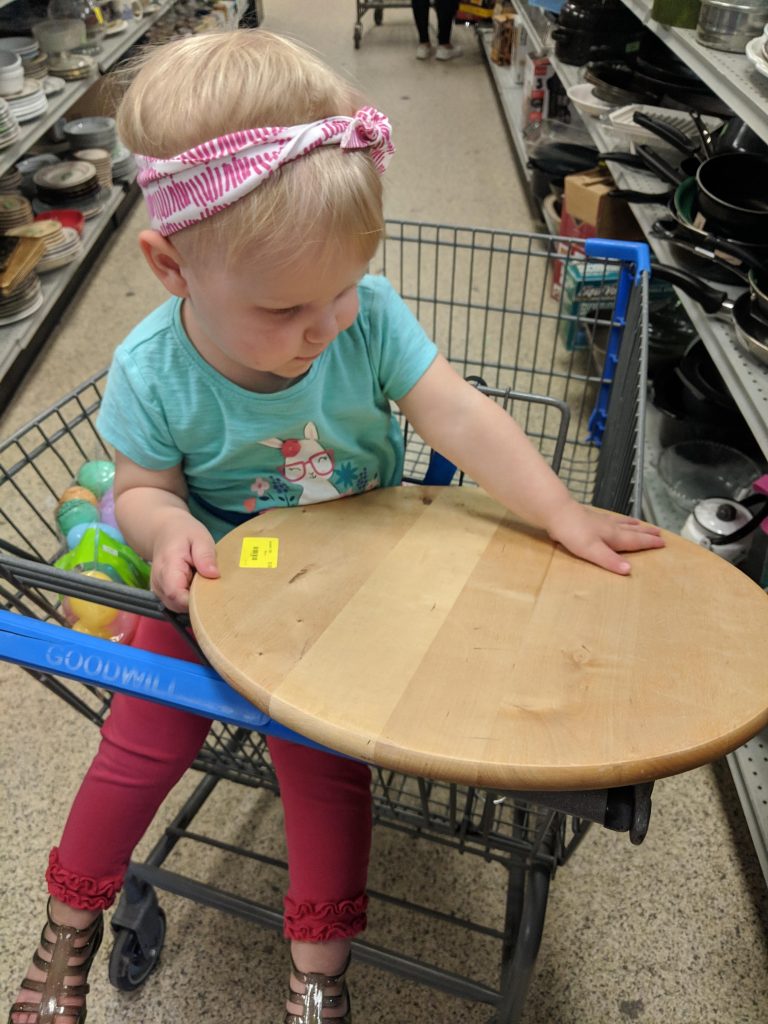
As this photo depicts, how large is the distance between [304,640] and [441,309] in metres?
1.97

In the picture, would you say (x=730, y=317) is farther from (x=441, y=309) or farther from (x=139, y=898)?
(x=139, y=898)

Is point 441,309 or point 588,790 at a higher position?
point 588,790

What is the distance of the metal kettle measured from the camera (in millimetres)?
1301

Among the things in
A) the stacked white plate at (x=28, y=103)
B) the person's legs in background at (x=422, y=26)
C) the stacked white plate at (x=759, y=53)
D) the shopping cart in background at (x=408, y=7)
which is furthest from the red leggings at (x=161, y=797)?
the shopping cart in background at (x=408, y=7)

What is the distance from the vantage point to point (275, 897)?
1.15m

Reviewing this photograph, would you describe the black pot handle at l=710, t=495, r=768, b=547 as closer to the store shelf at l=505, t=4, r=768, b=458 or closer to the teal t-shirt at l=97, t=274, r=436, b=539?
the store shelf at l=505, t=4, r=768, b=458

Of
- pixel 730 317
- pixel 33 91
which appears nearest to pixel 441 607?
pixel 730 317

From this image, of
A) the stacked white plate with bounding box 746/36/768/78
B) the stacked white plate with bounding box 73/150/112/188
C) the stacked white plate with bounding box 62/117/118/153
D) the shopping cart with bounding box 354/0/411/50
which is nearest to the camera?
the stacked white plate with bounding box 746/36/768/78

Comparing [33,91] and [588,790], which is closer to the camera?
[588,790]

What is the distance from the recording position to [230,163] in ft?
1.96

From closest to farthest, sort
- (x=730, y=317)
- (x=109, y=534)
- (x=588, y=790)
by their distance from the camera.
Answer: (x=588, y=790) → (x=109, y=534) → (x=730, y=317)

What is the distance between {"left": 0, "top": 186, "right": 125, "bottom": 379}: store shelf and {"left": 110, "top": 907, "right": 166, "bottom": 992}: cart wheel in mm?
1515

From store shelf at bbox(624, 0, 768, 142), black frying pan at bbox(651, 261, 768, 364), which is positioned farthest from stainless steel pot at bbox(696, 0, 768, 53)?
black frying pan at bbox(651, 261, 768, 364)

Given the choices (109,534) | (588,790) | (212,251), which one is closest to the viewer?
(588,790)
